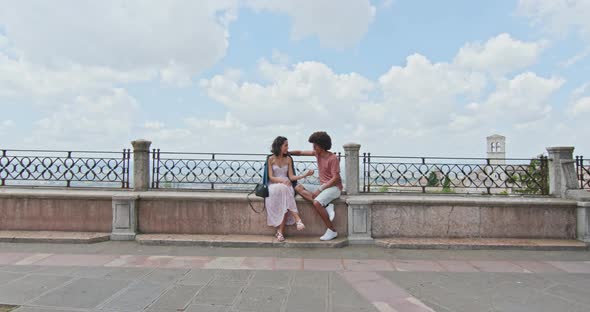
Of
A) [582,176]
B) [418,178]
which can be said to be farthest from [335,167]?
[582,176]

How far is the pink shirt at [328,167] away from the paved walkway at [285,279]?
132 centimetres

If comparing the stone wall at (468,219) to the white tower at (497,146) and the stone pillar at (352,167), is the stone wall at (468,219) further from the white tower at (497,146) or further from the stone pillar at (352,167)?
the white tower at (497,146)

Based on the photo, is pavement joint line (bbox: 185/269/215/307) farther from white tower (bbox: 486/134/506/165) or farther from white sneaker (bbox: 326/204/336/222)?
white tower (bbox: 486/134/506/165)

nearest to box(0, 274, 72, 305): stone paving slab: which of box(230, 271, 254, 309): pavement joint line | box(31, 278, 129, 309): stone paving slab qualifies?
box(31, 278, 129, 309): stone paving slab

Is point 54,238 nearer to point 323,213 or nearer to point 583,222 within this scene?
point 323,213

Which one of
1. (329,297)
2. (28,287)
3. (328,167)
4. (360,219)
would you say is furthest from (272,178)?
(28,287)

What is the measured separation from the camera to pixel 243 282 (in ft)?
14.0

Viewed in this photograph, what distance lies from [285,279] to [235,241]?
1884 mm

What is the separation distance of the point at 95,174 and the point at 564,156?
395 inches

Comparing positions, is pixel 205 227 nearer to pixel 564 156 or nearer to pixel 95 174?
pixel 95 174

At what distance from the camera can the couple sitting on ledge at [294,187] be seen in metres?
6.19

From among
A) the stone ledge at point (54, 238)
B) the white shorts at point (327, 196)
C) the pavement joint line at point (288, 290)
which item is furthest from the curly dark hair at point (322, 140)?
the stone ledge at point (54, 238)

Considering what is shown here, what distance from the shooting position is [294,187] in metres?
6.45

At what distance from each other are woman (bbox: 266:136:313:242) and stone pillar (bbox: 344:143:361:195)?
49.6 inches
